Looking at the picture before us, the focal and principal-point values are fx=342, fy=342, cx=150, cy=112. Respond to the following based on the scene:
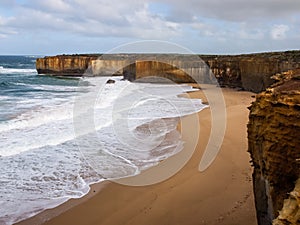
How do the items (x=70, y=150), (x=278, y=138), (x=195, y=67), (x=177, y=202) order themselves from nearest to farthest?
1. (x=278, y=138)
2. (x=177, y=202)
3. (x=70, y=150)
4. (x=195, y=67)

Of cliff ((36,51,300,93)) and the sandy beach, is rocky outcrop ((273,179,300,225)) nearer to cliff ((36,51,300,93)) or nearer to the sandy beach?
the sandy beach

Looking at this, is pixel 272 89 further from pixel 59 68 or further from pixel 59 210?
pixel 59 68

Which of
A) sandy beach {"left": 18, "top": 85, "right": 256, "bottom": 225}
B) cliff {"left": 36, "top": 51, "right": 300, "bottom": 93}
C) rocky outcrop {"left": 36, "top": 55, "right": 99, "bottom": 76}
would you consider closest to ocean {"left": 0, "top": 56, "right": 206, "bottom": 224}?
sandy beach {"left": 18, "top": 85, "right": 256, "bottom": 225}

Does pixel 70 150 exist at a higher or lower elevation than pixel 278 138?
lower

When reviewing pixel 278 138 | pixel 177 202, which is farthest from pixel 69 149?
pixel 278 138

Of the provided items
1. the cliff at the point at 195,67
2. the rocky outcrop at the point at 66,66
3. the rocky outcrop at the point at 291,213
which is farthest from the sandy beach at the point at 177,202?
the rocky outcrop at the point at 66,66

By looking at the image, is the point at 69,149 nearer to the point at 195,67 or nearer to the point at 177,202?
the point at 177,202

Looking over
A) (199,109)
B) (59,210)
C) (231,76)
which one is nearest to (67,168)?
(59,210)
